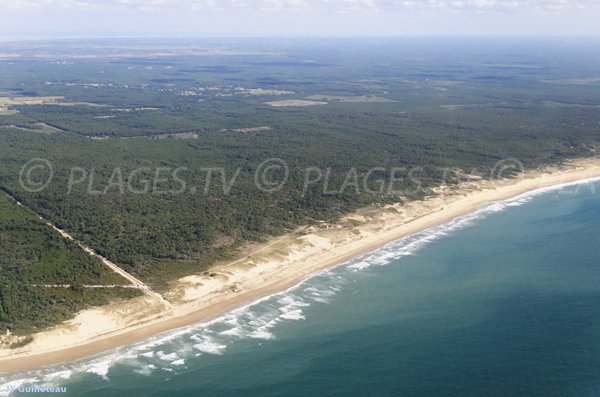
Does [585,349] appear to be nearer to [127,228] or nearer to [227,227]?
[227,227]

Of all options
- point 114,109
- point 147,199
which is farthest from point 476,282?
point 114,109

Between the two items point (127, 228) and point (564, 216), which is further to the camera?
point (564, 216)

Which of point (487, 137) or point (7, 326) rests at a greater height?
point (487, 137)
